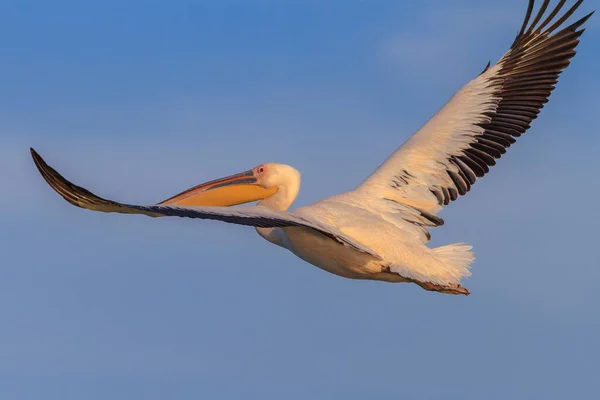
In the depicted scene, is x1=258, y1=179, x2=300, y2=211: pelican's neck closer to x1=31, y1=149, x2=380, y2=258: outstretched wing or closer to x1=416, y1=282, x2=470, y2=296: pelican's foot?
x1=416, y1=282, x2=470, y2=296: pelican's foot

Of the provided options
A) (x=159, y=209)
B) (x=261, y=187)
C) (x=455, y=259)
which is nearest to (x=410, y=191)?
(x=455, y=259)

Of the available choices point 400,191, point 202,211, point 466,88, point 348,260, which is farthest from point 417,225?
point 202,211

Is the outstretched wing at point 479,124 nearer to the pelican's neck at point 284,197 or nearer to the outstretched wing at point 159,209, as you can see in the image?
the pelican's neck at point 284,197

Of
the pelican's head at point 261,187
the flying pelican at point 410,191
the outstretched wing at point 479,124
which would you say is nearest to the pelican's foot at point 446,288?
the flying pelican at point 410,191

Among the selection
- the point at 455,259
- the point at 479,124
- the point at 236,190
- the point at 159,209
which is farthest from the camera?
the point at 479,124

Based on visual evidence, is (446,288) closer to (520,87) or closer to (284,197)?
(284,197)

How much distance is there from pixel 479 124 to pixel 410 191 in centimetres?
144

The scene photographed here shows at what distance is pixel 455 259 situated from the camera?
1223cm

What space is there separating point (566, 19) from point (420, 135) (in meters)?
2.78

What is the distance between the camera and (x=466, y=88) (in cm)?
1438

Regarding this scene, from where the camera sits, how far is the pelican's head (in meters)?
12.9

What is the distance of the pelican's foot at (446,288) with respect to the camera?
457 inches

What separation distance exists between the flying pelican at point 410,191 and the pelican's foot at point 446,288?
12 mm

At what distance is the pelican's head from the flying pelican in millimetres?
11
